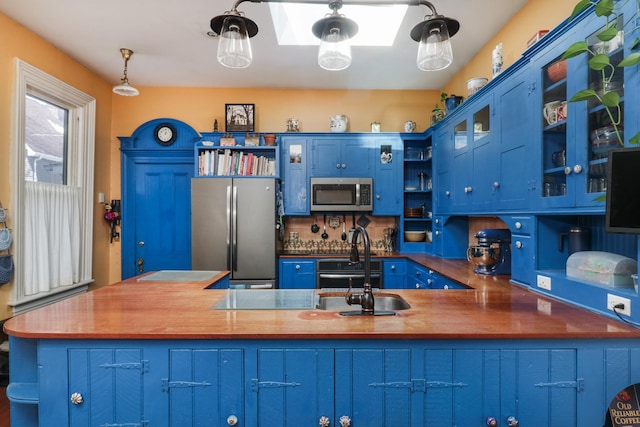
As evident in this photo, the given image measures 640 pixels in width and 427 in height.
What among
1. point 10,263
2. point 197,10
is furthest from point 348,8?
point 10,263

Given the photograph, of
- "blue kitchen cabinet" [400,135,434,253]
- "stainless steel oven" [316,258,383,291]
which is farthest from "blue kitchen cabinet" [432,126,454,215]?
"stainless steel oven" [316,258,383,291]

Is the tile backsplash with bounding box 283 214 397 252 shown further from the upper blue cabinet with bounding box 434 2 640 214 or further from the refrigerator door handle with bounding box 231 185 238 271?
the upper blue cabinet with bounding box 434 2 640 214

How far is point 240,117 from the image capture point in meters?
4.25

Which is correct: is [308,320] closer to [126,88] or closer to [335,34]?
[335,34]

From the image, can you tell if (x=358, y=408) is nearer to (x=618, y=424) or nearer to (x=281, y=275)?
(x=618, y=424)

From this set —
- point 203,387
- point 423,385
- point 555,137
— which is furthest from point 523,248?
point 203,387

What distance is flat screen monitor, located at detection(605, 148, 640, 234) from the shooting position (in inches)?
53.1

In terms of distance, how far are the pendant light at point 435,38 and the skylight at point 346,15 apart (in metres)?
1.49

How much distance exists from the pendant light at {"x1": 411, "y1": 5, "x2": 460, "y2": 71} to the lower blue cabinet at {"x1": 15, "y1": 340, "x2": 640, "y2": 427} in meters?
1.20

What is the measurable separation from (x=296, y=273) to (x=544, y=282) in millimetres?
2522

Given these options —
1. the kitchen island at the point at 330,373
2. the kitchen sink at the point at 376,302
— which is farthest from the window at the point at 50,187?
the kitchen sink at the point at 376,302

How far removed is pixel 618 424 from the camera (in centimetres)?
132

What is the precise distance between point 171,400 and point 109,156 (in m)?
3.87

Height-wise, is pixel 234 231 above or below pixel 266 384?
above
